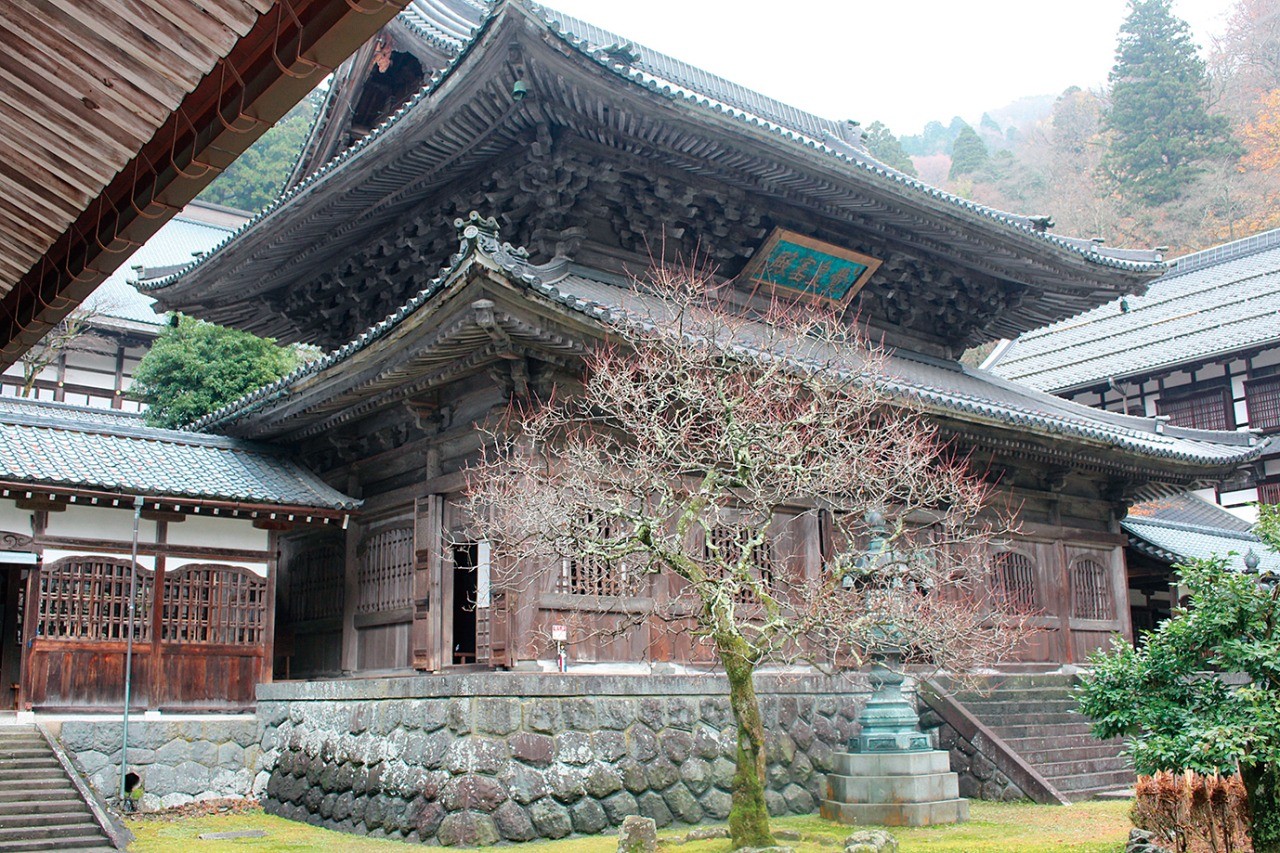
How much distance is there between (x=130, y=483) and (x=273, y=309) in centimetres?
547

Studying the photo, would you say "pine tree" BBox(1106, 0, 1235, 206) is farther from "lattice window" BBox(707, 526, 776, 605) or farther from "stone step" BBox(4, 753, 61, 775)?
"stone step" BBox(4, 753, 61, 775)

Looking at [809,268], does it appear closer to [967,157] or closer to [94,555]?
[94,555]

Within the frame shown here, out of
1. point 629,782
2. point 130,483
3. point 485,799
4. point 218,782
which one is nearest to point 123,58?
point 485,799

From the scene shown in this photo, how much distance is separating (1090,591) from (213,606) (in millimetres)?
13463

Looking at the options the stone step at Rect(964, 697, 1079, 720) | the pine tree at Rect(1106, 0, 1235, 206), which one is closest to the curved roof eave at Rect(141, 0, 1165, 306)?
the stone step at Rect(964, 697, 1079, 720)

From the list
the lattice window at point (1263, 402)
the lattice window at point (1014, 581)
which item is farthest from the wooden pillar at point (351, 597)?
the lattice window at point (1263, 402)

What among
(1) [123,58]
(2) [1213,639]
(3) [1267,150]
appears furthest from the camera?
(3) [1267,150]

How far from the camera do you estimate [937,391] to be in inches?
549

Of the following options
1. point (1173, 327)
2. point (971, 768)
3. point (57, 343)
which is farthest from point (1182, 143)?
point (57, 343)

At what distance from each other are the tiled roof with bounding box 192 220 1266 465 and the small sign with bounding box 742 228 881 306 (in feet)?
4.62

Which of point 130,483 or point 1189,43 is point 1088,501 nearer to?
point 130,483

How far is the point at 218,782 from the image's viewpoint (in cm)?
1341

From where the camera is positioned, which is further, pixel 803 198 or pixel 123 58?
pixel 803 198

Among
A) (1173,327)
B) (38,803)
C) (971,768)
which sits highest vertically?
(1173,327)
